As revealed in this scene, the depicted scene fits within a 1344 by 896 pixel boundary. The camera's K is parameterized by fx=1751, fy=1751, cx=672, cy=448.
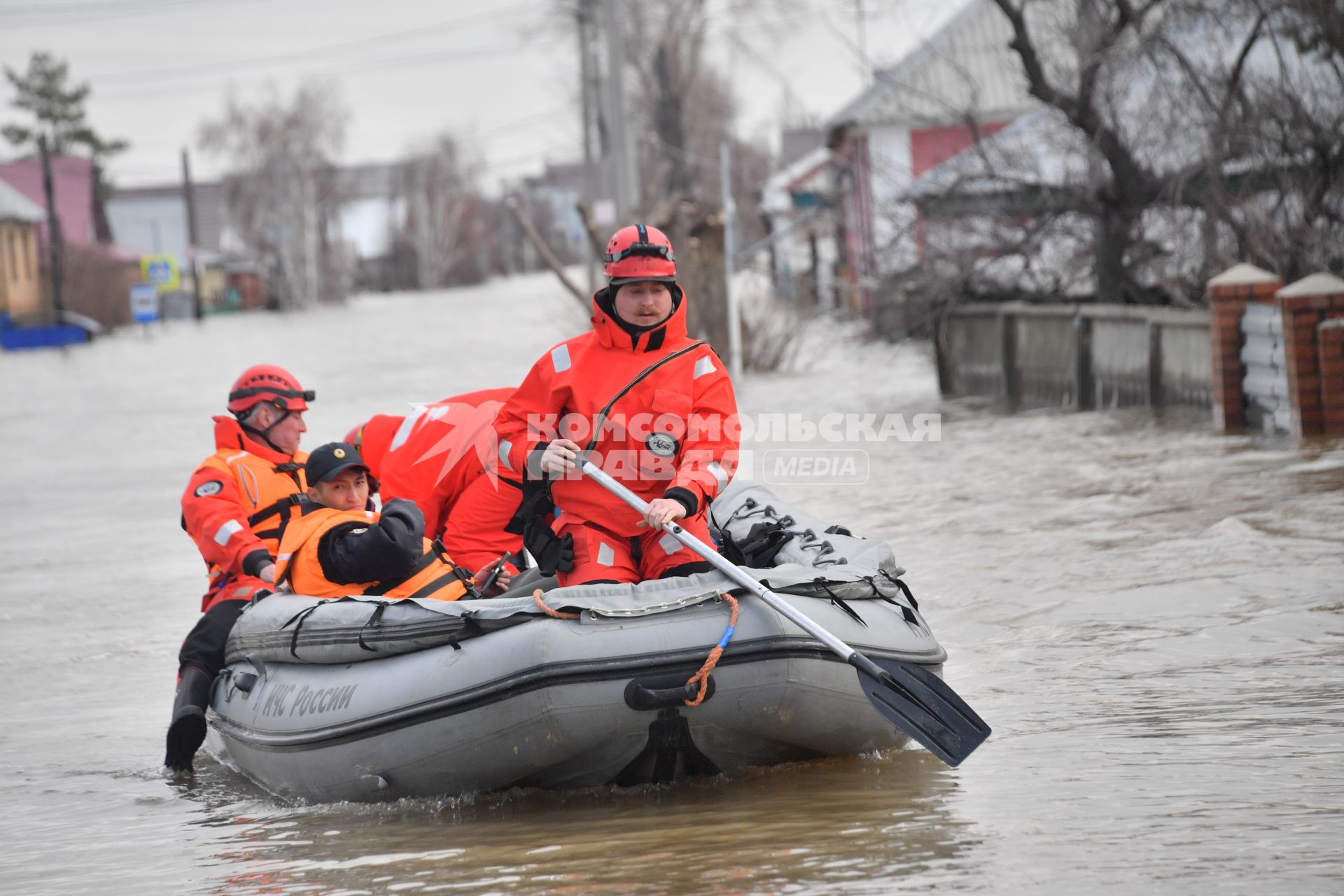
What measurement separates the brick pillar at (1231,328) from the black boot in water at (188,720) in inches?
369

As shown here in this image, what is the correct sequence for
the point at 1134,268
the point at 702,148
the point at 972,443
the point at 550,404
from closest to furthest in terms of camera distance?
1. the point at 550,404
2. the point at 972,443
3. the point at 1134,268
4. the point at 702,148

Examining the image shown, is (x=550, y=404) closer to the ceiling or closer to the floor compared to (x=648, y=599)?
closer to the ceiling

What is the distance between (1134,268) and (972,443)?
11.1 ft

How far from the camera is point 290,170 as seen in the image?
8844cm

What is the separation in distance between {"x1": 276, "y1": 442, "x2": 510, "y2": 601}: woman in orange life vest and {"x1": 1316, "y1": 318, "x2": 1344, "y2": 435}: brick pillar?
26.9 ft

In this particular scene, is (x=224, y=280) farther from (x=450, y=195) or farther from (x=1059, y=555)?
(x=1059, y=555)

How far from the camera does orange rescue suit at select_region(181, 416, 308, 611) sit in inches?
265

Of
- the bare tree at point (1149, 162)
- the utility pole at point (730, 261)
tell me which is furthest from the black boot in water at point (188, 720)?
the utility pole at point (730, 261)

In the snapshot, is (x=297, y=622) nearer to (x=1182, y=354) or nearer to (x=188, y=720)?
(x=188, y=720)

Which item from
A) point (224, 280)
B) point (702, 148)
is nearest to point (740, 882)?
point (702, 148)

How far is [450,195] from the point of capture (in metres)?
123

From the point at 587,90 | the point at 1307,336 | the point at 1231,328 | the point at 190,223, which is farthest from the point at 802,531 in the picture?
the point at 190,223

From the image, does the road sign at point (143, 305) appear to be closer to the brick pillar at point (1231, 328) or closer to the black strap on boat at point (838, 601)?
the brick pillar at point (1231, 328)

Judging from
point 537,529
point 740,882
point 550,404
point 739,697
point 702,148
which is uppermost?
point 702,148
